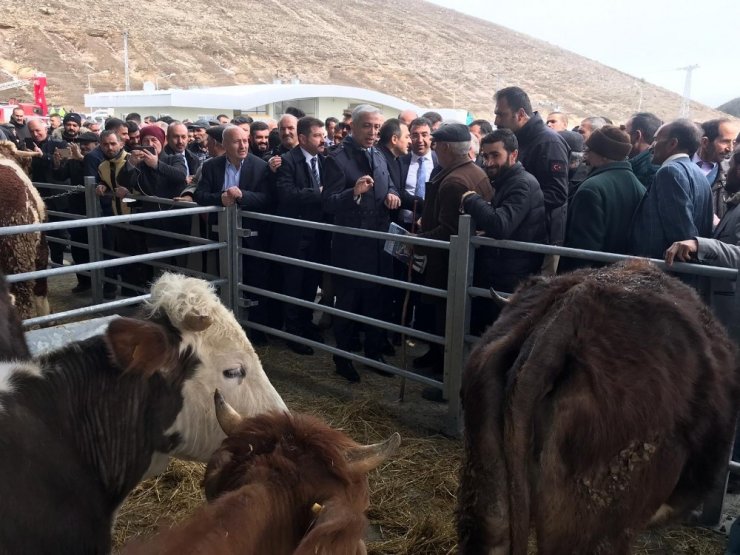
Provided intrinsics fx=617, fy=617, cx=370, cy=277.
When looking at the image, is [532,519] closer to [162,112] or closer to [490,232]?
[490,232]

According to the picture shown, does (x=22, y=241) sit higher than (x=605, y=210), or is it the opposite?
(x=605, y=210)

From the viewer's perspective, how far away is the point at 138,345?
7.99 ft

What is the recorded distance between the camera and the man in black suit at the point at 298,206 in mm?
5867

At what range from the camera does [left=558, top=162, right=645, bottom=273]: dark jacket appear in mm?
4133

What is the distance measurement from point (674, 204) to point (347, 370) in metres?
2.97

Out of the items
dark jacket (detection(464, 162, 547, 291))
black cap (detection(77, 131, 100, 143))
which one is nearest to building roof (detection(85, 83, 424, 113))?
black cap (detection(77, 131, 100, 143))

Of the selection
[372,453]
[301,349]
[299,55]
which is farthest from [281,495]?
[299,55]

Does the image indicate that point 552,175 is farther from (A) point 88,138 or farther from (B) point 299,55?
(B) point 299,55

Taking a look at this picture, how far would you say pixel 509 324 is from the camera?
242cm

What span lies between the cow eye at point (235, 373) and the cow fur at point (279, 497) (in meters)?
0.91

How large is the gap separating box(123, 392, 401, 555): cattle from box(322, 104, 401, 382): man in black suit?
139 inches

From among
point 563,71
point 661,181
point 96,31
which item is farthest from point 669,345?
point 563,71

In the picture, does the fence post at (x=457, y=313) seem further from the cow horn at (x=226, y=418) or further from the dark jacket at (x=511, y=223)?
the cow horn at (x=226, y=418)

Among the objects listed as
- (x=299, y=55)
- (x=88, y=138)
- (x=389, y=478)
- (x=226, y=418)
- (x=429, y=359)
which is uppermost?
(x=299, y=55)
